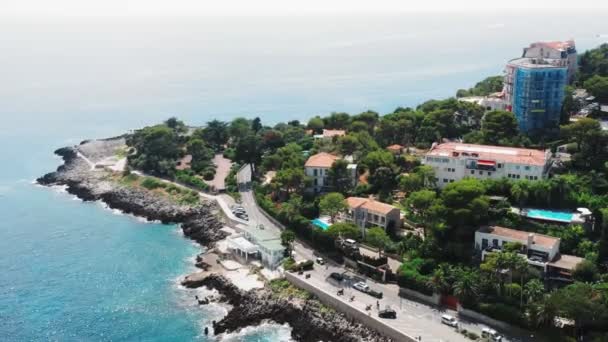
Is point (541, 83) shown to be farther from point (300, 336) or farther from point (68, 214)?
point (68, 214)

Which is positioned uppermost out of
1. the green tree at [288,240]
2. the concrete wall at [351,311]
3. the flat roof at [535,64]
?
the flat roof at [535,64]

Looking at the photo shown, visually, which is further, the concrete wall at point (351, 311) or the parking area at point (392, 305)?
the concrete wall at point (351, 311)

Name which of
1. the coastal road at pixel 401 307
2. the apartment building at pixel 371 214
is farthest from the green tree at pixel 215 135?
the apartment building at pixel 371 214

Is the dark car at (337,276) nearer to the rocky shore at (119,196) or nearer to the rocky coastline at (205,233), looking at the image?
the rocky coastline at (205,233)

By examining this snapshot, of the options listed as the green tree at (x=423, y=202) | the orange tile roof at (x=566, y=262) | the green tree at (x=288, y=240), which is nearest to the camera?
the orange tile roof at (x=566, y=262)

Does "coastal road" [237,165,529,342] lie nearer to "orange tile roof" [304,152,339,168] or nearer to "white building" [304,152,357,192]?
"white building" [304,152,357,192]

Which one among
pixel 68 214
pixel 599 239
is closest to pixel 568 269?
pixel 599 239

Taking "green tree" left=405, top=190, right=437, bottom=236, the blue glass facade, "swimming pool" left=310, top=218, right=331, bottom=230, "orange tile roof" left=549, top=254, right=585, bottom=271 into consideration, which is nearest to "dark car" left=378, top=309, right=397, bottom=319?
"green tree" left=405, top=190, right=437, bottom=236

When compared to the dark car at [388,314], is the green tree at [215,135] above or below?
above
